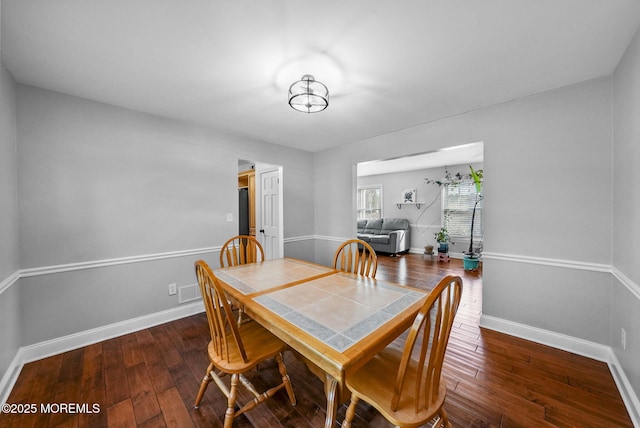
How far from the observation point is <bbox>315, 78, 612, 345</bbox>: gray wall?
202 cm

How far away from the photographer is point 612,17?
1.37 metres

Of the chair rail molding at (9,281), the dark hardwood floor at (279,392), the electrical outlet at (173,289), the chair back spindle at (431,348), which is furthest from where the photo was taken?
the electrical outlet at (173,289)

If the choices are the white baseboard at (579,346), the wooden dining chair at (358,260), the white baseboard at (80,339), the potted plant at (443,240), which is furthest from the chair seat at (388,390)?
the potted plant at (443,240)

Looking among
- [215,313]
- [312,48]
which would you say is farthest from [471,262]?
[215,313]

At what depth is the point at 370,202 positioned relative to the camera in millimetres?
7879

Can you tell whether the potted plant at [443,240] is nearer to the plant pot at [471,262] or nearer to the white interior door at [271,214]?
the plant pot at [471,262]

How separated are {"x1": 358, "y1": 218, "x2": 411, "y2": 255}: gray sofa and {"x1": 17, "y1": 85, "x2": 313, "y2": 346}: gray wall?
4289 mm

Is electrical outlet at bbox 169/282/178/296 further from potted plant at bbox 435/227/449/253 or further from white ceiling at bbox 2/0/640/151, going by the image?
potted plant at bbox 435/227/449/253

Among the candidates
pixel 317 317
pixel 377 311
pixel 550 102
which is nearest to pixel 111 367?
pixel 317 317

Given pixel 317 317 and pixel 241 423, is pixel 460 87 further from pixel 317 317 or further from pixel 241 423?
pixel 241 423

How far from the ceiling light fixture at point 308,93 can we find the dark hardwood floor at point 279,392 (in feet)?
7.11

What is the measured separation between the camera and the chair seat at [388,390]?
97 centimetres

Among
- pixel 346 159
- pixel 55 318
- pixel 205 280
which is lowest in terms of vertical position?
pixel 55 318

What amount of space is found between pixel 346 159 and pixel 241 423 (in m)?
3.41
